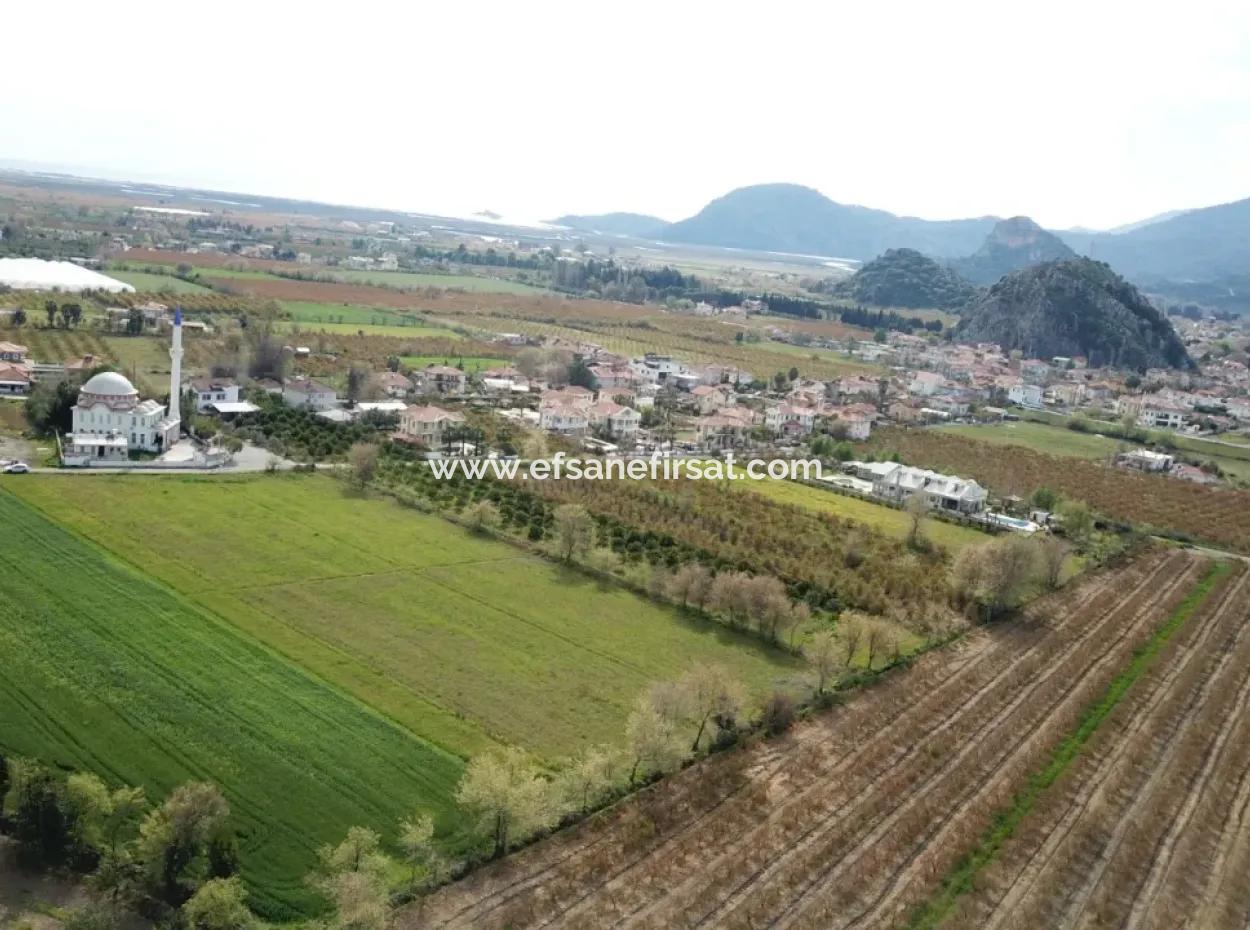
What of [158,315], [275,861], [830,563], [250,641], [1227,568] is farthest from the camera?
[158,315]

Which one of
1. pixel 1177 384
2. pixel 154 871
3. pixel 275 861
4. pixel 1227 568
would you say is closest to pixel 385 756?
pixel 275 861

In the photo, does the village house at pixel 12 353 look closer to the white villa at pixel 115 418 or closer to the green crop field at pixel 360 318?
the white villa at pixel 115 418

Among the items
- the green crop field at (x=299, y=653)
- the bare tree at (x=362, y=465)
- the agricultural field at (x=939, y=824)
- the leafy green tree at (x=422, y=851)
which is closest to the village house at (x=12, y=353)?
the green crop field at (x=299, y=653)

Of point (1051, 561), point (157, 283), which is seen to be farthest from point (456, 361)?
point (1051, 561)

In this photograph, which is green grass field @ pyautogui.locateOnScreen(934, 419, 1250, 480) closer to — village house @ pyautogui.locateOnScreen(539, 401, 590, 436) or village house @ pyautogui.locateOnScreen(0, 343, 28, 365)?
village house @ pyautogui.locateOnScreen(539, 401, 590, 436)

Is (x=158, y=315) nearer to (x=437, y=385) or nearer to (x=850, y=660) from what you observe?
(x=437, y=385)

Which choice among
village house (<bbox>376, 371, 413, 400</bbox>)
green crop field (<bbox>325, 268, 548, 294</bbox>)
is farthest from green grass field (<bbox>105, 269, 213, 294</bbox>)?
village house (<bbox>376, 371, 413, 400</bbox>)
